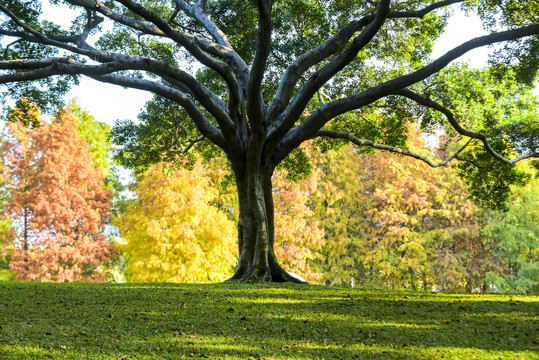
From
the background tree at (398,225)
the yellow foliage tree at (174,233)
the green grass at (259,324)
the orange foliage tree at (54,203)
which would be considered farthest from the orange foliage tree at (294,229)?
the green grass at (259,324)

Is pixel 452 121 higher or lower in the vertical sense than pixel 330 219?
higher

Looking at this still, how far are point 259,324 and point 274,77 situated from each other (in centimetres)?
1040

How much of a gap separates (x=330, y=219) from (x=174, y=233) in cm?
1022

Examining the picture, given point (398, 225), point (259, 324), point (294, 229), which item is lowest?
point (259, 324)

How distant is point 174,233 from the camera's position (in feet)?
63.2

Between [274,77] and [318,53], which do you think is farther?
[274,77]

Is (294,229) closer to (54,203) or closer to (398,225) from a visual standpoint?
(398,225)

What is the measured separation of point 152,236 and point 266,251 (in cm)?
930

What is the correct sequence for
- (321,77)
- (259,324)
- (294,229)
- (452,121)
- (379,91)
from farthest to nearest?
(294,229) < (452,121) < (379,91) < (321,77) < (259,324)

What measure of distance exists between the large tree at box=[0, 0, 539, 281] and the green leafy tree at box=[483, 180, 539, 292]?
33.6 feet

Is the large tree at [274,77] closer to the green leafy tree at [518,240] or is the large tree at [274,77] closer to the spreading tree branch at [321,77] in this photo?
the spreading tree branch at [321,77]

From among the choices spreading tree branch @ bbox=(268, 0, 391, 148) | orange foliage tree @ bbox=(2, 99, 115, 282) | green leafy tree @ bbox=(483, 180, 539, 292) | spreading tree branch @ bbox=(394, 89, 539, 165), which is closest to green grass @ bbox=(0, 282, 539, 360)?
spreading tree branch @ bbox=(268, 0, 391, 148)

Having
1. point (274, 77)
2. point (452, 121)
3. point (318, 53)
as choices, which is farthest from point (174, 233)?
point (452, 121)

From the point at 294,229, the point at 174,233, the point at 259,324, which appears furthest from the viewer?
the point at 294,229
